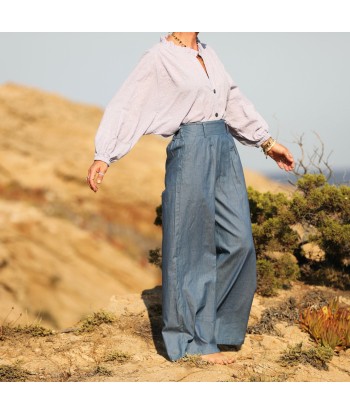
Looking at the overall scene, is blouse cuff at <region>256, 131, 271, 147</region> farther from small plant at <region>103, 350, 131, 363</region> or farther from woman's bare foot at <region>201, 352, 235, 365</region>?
small plant at <region>103, 350, 131, 363</region>

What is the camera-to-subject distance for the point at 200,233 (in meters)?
3.61

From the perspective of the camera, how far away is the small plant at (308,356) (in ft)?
12.0

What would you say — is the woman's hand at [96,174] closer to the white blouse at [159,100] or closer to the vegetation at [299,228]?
the white blouse at [159,100]

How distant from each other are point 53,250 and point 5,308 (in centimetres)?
179

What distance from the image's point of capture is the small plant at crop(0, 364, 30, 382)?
132 inches

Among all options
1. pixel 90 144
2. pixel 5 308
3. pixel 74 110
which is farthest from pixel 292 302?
pixel 74 110

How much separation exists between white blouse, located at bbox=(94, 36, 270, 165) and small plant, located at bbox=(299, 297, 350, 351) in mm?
1534

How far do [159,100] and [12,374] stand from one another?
1.73m

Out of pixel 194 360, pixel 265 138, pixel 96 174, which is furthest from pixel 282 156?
pixel 194 360

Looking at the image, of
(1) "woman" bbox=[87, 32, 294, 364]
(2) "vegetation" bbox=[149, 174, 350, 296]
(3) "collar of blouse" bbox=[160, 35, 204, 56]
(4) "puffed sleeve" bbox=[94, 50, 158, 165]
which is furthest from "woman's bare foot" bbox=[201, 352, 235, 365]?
(3) "collar of blouse" bbox=[160, 35, 204, 56]

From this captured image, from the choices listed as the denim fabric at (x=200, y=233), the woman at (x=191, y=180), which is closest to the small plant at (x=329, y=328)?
the woman at (x=191, y=180)

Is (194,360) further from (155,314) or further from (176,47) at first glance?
(176,47)

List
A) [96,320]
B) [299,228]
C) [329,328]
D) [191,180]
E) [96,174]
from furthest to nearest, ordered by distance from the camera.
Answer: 1. [299,228]
2. [96,320]
3. [329,328]
4. [191,180]
5. [96,174]

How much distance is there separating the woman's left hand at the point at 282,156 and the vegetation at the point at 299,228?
1180 mm
